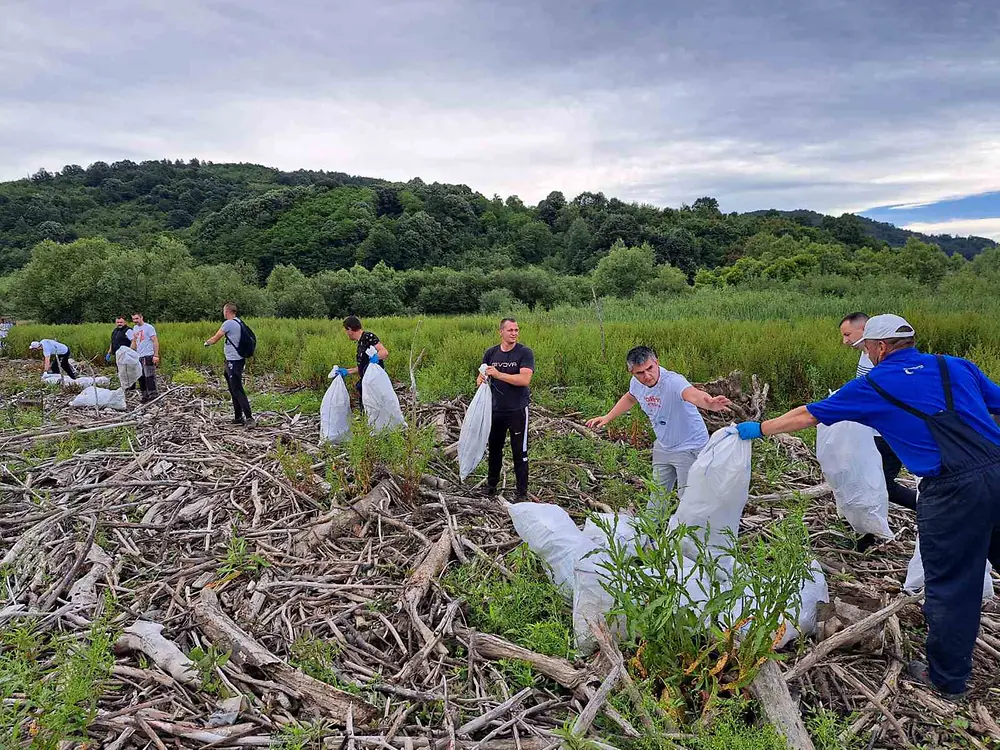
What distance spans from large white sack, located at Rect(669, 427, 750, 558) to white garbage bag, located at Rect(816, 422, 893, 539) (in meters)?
1.16

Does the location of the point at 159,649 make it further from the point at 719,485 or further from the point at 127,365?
the point at 127,365

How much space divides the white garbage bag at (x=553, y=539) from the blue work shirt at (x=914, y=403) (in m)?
1.47

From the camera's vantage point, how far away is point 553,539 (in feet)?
10.5

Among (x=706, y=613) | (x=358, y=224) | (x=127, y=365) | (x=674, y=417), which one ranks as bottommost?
(x=706, y=613)

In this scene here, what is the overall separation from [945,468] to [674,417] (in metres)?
1.56

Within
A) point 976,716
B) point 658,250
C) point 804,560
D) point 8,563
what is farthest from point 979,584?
point 658,250

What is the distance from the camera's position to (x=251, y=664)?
2631 mm

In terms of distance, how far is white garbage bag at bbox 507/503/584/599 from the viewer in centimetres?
309

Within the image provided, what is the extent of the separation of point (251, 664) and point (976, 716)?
3.31m

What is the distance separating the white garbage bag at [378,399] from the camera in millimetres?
5277

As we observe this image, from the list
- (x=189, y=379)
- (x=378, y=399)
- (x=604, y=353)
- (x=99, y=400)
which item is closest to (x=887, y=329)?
(x=378, y=399)

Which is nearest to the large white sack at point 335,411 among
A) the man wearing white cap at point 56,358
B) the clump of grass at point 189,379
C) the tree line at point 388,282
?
the clump of grass at point 189,379

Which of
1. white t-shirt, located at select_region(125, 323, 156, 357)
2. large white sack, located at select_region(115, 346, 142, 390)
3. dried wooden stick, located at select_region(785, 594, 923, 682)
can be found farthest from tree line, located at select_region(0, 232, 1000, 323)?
dried wooden stick, located at select_region(785, 594, 923, 682)

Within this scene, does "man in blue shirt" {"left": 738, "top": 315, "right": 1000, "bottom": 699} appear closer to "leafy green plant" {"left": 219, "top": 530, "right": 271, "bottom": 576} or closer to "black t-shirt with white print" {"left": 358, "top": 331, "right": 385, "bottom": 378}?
"leafy green plant" {"left": 219, "top": 530, "right": 271, "bottom": 576}
